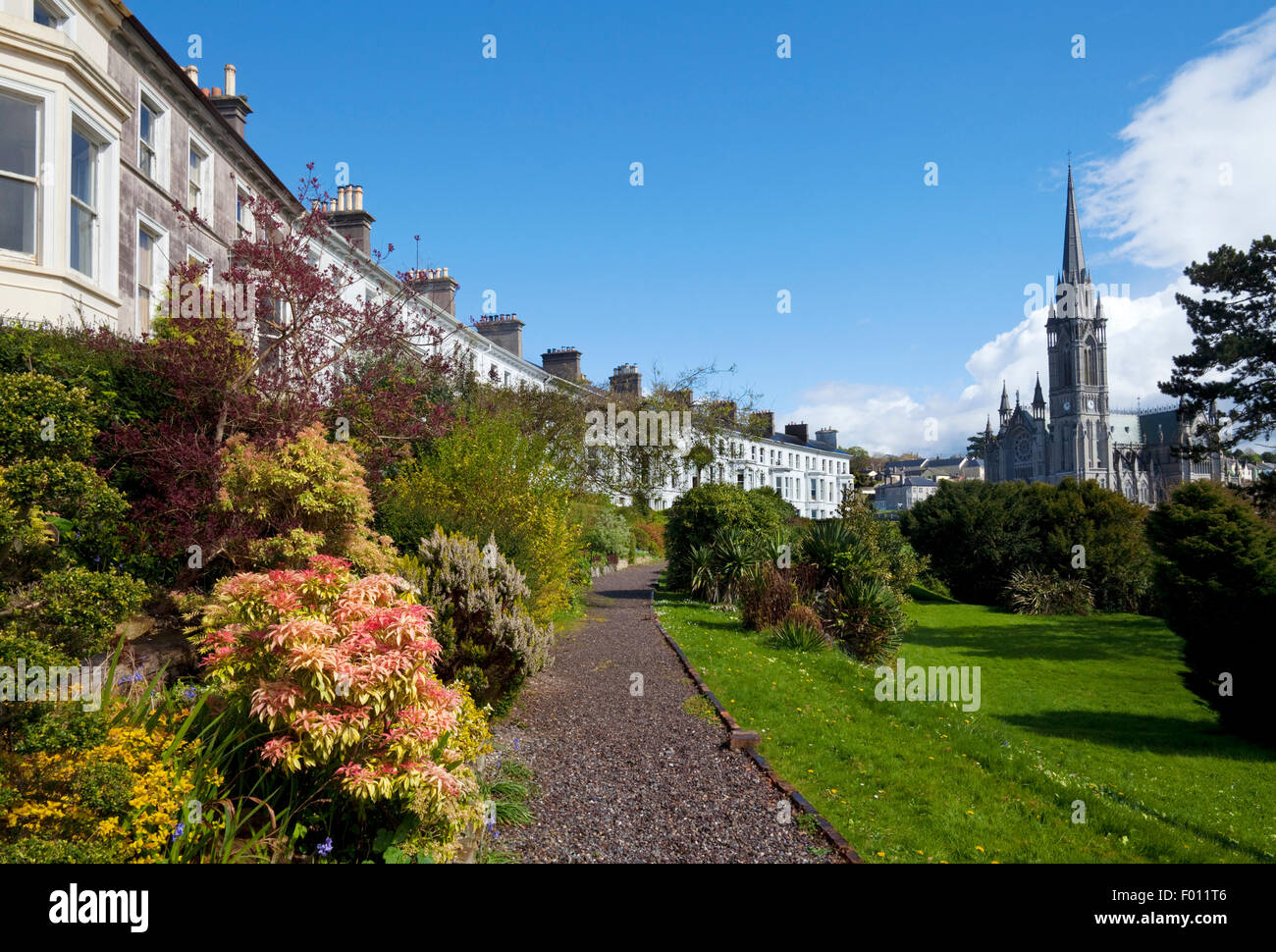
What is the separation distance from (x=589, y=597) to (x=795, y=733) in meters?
11.2

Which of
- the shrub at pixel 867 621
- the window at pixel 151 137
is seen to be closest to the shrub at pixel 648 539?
the shrub at pixel 867 621

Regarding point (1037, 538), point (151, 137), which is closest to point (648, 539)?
point (1037, 538)

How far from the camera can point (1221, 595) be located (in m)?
10.5

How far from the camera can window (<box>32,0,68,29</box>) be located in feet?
34.5

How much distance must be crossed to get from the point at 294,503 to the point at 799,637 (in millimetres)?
8546

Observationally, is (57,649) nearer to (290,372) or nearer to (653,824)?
(653,824)

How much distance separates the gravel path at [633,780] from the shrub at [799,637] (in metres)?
3.08

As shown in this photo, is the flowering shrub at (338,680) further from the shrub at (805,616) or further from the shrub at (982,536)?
the shrub at (982,536)

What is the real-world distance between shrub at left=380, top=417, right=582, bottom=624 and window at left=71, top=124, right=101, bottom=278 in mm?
5053

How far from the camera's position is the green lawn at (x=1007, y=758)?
18.1 feet

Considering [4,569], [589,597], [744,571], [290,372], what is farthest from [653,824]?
[589,597]

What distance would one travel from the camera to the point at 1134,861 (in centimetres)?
518

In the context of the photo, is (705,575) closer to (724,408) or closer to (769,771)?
(769,771)

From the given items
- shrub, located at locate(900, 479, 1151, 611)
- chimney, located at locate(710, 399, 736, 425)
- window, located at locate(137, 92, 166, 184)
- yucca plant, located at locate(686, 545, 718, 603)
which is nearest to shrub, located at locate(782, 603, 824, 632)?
yucca plant, located at locate(686, 545, 718, 603)
